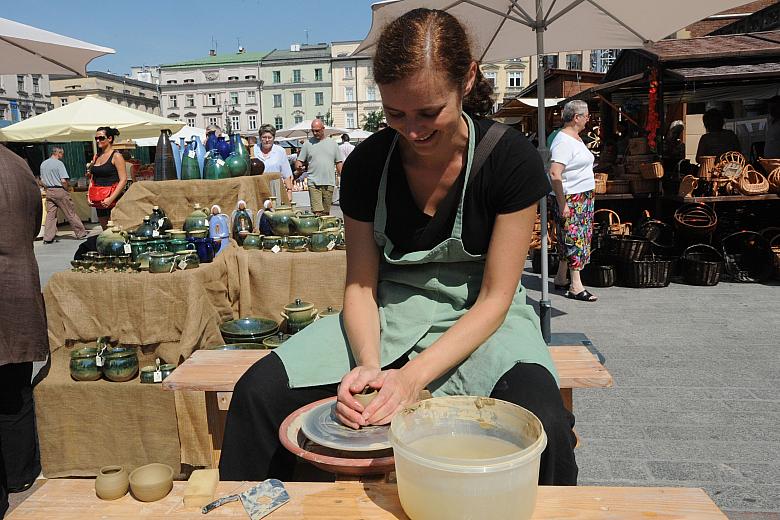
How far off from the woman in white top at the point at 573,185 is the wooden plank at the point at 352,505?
15.3 feet

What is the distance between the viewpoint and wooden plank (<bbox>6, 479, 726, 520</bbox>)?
1233 mm

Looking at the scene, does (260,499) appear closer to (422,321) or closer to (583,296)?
(422,321)

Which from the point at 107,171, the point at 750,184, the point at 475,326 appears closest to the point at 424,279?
the point at 475,326

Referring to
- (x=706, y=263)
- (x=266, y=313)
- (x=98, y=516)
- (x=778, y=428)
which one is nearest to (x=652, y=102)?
(x=706, y=263)

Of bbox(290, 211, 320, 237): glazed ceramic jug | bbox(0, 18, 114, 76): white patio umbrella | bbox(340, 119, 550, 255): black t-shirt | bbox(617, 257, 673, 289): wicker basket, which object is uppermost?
bbox(0, 18, 114, 76): white patio umbrella

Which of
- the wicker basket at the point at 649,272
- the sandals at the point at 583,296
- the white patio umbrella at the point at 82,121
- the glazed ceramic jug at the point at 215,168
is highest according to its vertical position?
the white patio umbrella at the point at 82,121

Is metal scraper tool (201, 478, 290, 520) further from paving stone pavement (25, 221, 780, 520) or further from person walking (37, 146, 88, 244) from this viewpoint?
person walking (37, 146, 88, 244)

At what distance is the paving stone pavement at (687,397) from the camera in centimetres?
275

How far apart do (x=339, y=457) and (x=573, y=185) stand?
4.89 meters

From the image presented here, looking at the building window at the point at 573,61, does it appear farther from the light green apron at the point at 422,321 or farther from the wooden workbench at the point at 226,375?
the light green apron at the point at 422,321

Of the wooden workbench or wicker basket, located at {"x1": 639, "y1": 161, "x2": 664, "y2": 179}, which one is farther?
wicker basket, located at {"x1": 639, "y1": 161, "x2": 664, "y2": 179}

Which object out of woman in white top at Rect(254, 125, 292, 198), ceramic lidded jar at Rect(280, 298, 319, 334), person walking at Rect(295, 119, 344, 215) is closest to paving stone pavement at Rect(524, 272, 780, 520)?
ceramic lidded jar at Rect(280, 298, 319, 334)

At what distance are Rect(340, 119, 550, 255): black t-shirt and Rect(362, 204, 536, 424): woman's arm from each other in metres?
0.06

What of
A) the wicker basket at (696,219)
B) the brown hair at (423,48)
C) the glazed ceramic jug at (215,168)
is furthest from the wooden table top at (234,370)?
the wicker basket at (696,219)
